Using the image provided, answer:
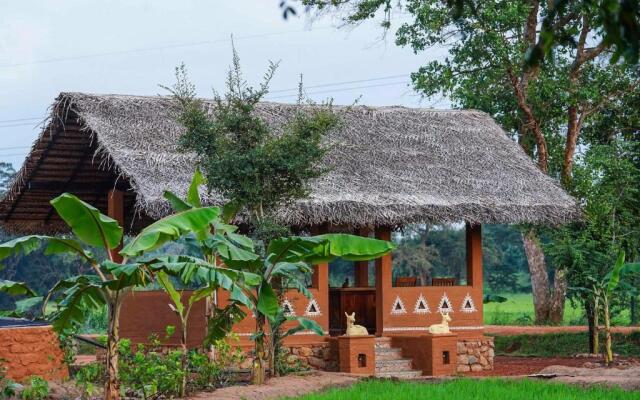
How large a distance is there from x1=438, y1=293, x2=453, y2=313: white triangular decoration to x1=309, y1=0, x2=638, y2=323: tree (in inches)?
235

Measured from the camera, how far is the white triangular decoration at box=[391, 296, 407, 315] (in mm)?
15422

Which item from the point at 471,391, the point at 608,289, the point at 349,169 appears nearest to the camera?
the point at 471,391

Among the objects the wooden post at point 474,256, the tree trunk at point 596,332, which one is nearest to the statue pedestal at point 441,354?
the wooden post at point 474,256

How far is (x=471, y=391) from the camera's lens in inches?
447

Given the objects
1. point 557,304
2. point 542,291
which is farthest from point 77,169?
point 557,304

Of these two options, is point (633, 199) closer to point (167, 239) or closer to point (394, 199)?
point (394, 199)

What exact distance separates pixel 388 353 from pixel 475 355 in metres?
1.62

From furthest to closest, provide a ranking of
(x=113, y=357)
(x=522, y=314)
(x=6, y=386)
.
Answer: (x=522, y=314), (x=6, y=386), (x=113, y=357)

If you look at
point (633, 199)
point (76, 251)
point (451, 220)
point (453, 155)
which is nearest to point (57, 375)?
point (76, 251)

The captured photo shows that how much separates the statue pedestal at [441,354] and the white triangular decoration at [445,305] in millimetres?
625

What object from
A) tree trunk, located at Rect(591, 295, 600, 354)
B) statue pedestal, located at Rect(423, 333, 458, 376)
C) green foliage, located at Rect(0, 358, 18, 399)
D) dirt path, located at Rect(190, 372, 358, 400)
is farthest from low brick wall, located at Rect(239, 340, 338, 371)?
green foliage, located at Rect(0, 358, 18, 399)

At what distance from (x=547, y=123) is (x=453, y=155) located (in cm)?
638

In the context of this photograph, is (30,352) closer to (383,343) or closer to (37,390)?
(37,390)

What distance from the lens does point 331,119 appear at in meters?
13.3
